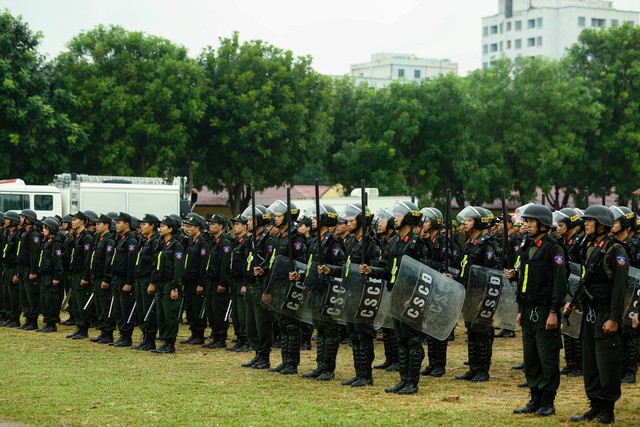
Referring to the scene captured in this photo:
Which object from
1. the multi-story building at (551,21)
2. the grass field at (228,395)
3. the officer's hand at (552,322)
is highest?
the multi-story building at (551,21)

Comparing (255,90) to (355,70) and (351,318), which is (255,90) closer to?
(351,318)

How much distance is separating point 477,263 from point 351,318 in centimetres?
210

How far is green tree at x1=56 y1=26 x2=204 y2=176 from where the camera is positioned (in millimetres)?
43219

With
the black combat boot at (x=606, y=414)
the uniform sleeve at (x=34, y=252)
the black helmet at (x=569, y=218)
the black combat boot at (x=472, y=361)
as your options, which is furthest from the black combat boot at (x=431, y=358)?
the uniform sleeve at (x=34, y=252)

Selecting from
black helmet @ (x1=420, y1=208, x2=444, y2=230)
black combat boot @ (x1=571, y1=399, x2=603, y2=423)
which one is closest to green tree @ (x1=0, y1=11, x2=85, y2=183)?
black helmet @ (x1=420, y1=208, x2=444, y2=230)

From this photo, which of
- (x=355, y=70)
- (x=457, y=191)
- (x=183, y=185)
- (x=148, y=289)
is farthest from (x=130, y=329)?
(x=355, y=70)

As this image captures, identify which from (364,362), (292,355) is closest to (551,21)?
(292,355)

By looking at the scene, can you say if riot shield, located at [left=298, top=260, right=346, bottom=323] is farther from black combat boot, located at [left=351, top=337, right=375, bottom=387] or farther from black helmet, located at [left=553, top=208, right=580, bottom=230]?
black helmet, located at [left=553, top=208, right=580, bottom=230]

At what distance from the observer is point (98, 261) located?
1814 cm

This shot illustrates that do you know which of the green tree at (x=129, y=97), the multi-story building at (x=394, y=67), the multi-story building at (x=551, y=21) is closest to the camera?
the green tree at (x=129, y=97)

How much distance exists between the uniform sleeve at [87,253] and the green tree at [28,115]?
72.6 feet

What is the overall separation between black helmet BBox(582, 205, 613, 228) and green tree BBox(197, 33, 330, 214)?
3545cm

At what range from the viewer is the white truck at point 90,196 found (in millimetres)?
32938

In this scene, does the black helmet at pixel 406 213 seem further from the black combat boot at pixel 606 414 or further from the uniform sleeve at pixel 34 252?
the uniform sleeve at pixel 34 252
